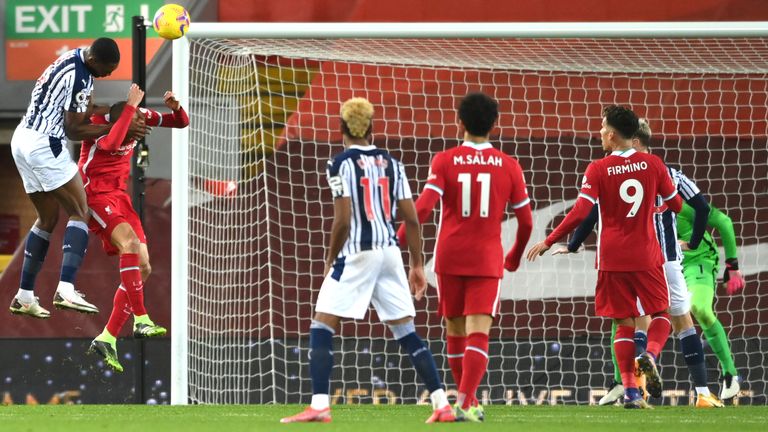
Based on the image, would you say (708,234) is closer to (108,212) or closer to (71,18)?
(108,212)

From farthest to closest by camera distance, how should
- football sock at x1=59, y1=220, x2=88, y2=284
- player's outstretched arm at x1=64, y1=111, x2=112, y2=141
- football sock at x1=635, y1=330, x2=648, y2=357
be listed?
football sock at x1=635, y1=330, x2=648, y2=357, football sock at x1=59, y1=220, x2=88, y2=284, player's outstretched arm at x1=64, y1=111, x2=112, y2=141

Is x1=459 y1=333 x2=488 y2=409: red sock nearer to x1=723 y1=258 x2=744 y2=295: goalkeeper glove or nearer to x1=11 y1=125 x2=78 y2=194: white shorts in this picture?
x1=11 y1=125 x2=78 y2=194: white shorts

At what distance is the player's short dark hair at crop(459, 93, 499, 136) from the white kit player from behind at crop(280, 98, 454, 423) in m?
0.42

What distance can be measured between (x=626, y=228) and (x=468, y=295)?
1496 millimetres

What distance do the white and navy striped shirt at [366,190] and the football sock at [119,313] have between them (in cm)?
259

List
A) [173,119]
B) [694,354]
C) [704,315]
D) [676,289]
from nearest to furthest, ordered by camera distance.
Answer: [173,119] → [676,289] → [694,354] → [704,315]

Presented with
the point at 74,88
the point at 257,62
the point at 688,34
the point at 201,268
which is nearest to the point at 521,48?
the point at 688,34

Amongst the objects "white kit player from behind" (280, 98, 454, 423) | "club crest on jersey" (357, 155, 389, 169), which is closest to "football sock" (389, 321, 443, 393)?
"white kit player from behind" (280, 98, 454, 423)

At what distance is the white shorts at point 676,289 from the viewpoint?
848cm

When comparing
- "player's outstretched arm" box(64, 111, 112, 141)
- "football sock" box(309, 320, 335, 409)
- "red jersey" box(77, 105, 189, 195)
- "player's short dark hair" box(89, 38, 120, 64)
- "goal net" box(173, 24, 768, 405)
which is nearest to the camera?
"football sock" box(309, 320, 335, 409)

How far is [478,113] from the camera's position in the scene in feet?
21.3

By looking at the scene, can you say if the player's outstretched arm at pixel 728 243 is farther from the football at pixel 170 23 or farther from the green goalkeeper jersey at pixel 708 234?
the football at pixel 170 23

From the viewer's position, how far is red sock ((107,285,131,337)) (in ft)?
27.6

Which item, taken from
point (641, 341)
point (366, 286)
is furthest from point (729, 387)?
point (366, 286)
